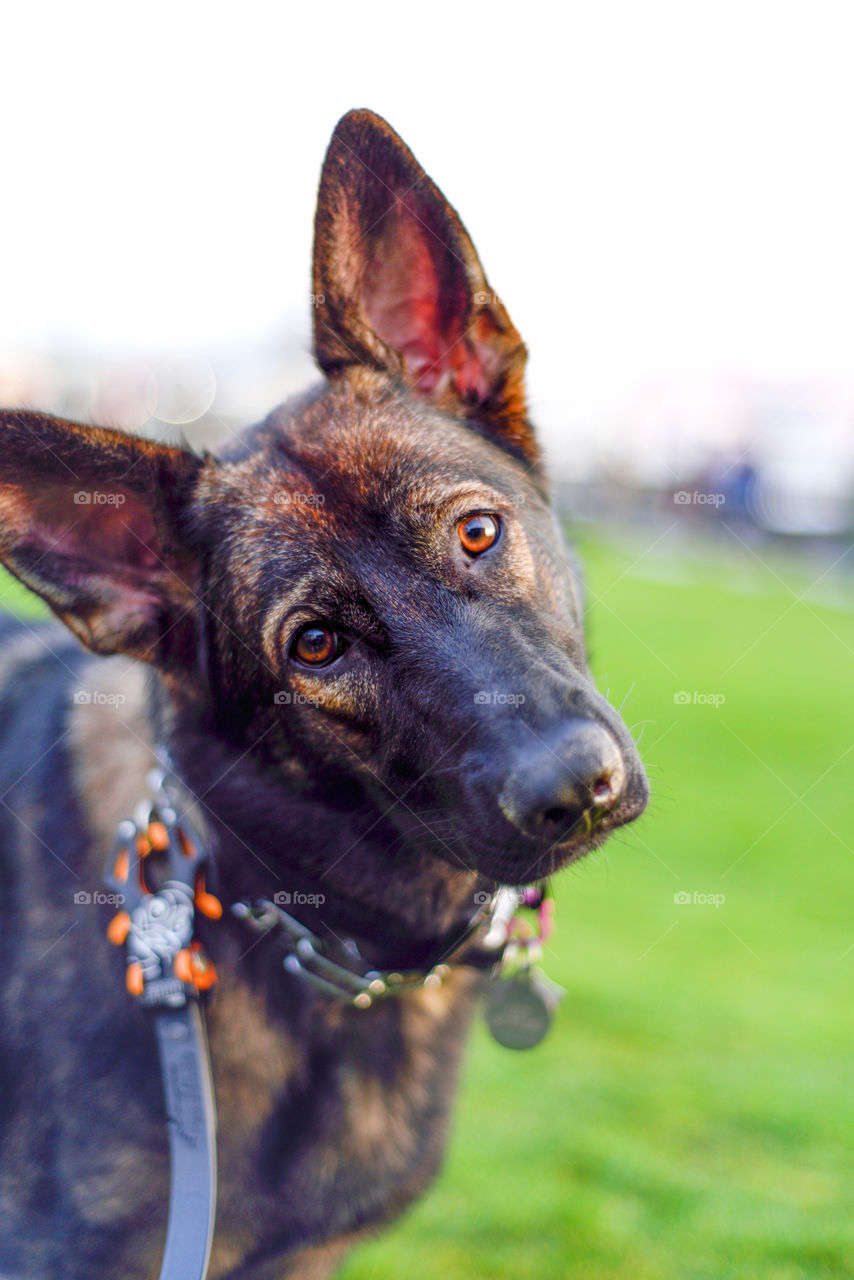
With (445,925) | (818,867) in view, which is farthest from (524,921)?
(818,867)

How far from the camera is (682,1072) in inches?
156

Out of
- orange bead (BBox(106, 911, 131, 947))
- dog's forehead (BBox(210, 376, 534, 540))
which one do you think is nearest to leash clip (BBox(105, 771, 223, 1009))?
orange bead (BBox(106, 911, 131, 947))

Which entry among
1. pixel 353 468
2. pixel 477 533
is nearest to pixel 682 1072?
pixel 477 533

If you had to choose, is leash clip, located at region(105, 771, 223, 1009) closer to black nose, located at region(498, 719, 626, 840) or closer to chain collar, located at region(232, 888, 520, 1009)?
chain collar, located at region(232, 888, 520, 1009)

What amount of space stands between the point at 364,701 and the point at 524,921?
0.91 meters

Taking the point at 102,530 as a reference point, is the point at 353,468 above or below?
above

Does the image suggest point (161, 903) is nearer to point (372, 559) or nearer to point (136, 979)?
point (136, 979)

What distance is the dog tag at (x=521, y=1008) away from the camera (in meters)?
2.65

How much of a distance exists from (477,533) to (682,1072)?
9.46ft

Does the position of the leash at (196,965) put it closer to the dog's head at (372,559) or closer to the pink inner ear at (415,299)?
the dog's head at (372,559)

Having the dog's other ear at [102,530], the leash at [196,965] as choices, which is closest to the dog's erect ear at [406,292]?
the dog's other ear at [102,530]

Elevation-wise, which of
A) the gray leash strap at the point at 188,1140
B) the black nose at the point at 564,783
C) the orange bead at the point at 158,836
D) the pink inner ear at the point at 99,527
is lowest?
the gray leash strap at the point at 188,1140

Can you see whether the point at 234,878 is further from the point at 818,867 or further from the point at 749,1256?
the point at 818,867

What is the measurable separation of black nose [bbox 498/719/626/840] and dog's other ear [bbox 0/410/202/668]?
108 cm
